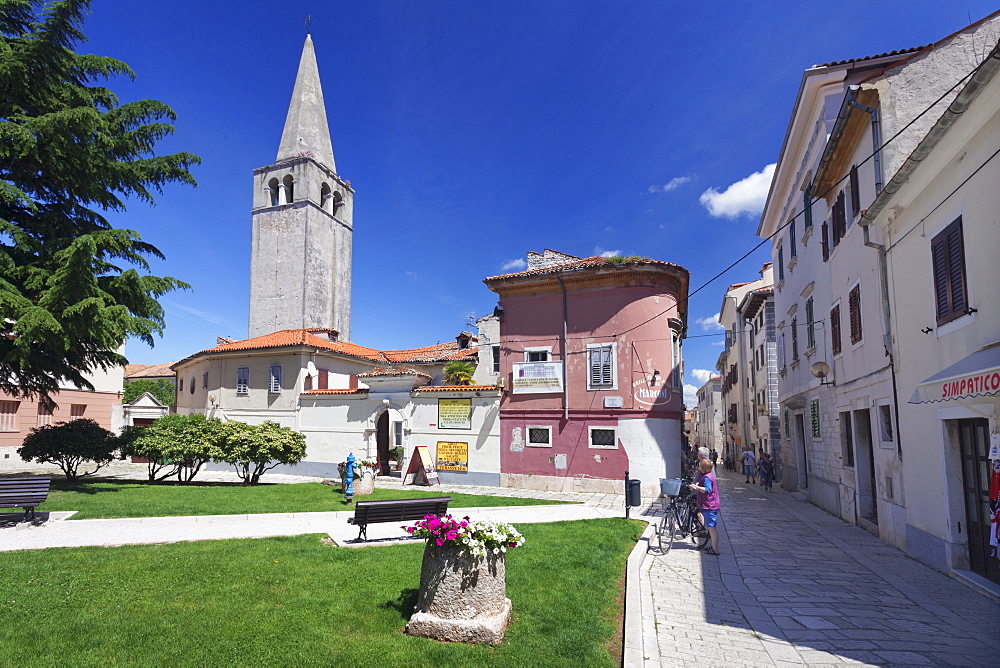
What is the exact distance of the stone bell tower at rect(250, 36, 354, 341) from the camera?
44.4 meters

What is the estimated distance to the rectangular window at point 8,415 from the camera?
2573 cm

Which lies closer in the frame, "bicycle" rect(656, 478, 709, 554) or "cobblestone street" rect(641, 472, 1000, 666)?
"cobblestone street" rect(641, 472, 1000, 666)

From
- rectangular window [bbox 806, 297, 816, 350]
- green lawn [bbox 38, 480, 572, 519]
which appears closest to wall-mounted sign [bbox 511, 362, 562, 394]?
green lawn [bbox 38, 480, 572, 519]

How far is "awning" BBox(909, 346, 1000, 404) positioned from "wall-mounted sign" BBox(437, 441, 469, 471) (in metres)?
16.5

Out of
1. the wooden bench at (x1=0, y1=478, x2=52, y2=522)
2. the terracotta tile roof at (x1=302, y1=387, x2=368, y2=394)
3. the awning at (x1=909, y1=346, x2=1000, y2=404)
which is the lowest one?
the wooden bench at (x1=0, y1=478, x2=52, y2=522)

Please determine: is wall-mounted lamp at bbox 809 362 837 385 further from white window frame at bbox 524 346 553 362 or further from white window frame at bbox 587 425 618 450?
white window frame at bbox 524 346 553 362

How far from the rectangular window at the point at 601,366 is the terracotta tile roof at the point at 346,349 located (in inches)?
378

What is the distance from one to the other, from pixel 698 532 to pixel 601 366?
985cm

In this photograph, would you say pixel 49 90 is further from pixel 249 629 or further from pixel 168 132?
pixel 249 629

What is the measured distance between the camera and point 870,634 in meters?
5.77

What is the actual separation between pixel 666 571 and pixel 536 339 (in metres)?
13.3

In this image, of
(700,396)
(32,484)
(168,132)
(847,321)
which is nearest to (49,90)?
(168,132)

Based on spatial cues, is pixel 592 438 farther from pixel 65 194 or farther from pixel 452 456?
pixel 65 194

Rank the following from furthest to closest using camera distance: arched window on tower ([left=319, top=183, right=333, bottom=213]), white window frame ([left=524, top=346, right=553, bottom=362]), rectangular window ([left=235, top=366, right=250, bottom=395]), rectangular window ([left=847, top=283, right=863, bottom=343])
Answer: arched window on tower ([left=319, top=183, right=333, bottom=213]) → rectangular window ([left=235, top=366, right=250, bottom=395]) → white window frame ([left=524, top=346, right=553, bottom=362]) → rectangular window ([left=847, top=283, right=863, bottom=343])
